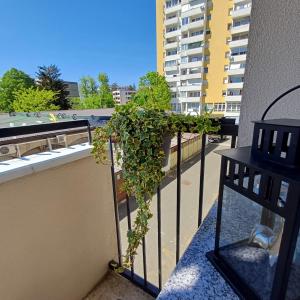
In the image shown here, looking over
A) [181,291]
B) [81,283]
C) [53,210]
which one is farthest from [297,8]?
[81,283]

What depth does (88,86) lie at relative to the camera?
22.9 m

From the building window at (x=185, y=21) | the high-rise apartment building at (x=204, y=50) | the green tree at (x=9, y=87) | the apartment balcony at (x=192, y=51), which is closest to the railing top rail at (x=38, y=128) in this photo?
the high-rise apartment building at (x=204, y=50)

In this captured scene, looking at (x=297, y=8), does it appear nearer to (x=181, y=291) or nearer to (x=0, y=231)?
(x=181, y=291)

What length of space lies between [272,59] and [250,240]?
2.78 feet

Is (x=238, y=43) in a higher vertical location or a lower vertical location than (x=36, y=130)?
higher

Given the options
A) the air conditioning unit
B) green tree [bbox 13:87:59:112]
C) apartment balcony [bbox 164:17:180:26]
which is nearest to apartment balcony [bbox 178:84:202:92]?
apartment balcony [bbox 164:17:180:26]

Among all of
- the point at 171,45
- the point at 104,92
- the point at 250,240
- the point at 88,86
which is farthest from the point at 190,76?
the point at 250,240

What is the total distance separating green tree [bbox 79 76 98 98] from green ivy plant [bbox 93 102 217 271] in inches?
946

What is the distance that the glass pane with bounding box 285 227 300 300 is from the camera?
44cm

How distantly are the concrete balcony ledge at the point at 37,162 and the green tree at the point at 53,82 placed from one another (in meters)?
21.5

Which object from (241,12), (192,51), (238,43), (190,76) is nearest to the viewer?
(241,12)

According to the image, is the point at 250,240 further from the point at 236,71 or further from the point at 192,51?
the point at 192,51

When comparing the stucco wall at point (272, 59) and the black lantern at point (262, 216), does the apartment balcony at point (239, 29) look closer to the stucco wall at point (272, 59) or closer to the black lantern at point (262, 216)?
the stucco wall at point (272, 59)

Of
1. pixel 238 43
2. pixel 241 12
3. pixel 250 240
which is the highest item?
pixel 241 12
